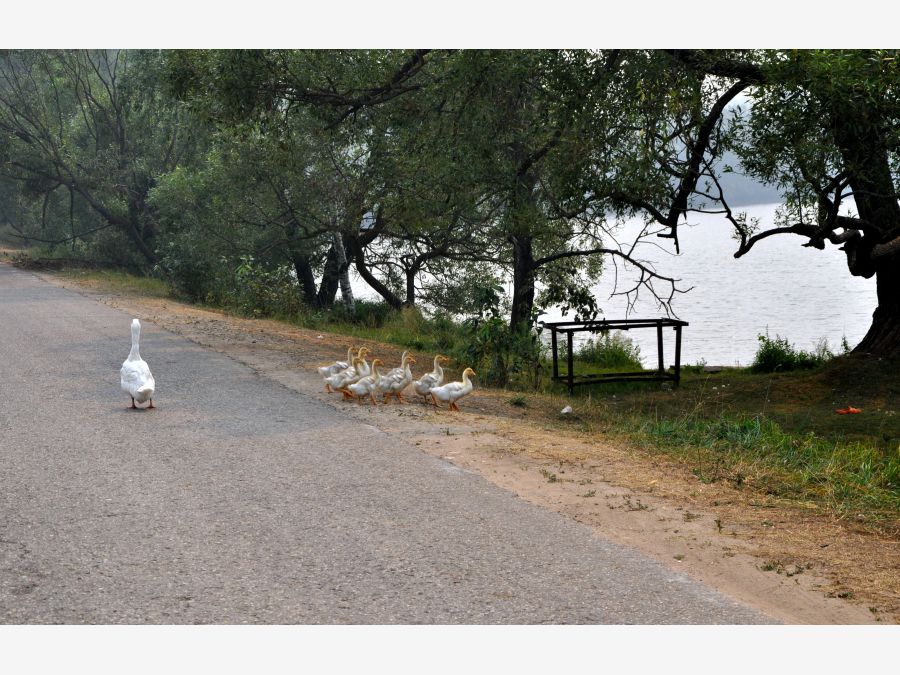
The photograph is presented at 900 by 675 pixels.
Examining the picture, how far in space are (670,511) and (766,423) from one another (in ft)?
17.9

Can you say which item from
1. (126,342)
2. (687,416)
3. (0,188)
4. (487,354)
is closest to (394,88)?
(487,354)

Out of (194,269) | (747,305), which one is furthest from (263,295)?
(747,305)

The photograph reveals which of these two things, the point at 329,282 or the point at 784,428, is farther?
the point at 329,282

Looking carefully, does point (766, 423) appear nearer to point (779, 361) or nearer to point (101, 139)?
point (779, 361)

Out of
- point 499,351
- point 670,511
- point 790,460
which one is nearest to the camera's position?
point 670,511

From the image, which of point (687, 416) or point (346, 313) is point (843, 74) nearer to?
point (687, 416)

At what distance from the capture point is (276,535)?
20.7 ft

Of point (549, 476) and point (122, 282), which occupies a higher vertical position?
point (122, 282)

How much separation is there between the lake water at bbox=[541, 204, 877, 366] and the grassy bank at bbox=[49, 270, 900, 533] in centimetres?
221

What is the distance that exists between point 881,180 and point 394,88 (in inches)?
335

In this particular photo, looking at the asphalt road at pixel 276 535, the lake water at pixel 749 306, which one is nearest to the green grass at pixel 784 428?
the lake water at pixel 749 306

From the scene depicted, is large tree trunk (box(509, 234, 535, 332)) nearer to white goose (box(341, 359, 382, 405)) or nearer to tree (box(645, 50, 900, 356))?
tree (box(645, 50, 900, 356))

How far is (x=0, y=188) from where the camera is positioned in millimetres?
52031

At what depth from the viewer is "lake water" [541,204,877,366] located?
31516 mm
